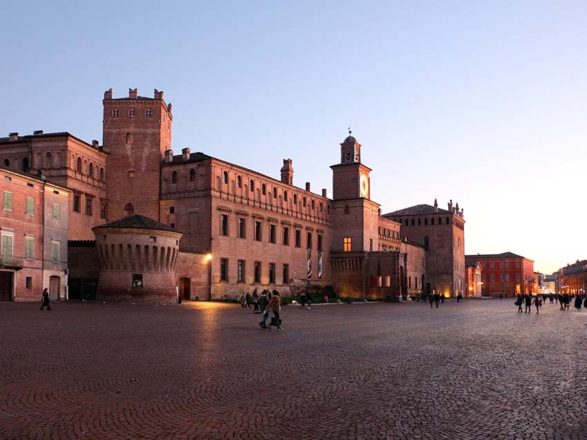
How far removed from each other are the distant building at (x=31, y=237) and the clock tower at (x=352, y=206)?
4020 cm

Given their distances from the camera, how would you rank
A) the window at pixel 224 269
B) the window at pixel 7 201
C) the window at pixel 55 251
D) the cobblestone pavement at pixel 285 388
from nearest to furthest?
the cobblestone pavement at pixel 285 388, the window at pixel 7 201, the window at pixel 55 251, the window at pixel 224 269

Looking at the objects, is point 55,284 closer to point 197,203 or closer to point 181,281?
point 181,281

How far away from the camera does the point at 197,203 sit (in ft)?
192

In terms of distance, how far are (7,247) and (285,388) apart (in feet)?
121

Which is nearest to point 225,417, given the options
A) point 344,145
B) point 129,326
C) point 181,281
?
point 129,326

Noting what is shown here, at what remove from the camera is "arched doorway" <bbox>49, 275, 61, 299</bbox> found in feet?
154

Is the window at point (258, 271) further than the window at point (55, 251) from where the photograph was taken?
Yes

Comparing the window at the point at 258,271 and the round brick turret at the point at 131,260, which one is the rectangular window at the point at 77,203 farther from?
the window at the point at 258,271

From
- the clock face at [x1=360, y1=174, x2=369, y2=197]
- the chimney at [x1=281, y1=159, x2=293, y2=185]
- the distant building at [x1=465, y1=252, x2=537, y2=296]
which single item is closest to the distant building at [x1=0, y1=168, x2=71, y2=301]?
the chimney at [x1=281, y1=159, x2=293, y2=185]

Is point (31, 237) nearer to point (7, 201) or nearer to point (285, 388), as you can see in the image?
point (7, 201)

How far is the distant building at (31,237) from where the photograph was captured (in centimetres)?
4241

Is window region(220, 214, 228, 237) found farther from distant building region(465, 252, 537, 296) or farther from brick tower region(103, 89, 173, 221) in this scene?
distant building region(465, 252, 537, 296)

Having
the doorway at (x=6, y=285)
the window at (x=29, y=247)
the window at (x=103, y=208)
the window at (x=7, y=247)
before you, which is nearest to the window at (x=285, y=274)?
the window at (x=103, y=208)

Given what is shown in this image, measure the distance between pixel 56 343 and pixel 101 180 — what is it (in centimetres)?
4358
